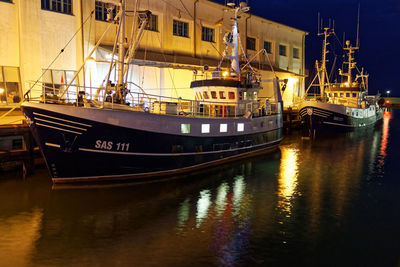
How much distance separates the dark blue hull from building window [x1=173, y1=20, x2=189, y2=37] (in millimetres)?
16372

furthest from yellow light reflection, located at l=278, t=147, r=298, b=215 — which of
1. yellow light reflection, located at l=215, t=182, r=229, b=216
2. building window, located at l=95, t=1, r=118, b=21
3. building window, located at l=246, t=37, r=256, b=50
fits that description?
building window, located at l=246, t=37, r=256, b=50

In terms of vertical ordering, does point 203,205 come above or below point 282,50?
below

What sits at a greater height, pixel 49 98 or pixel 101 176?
pixel 49 98

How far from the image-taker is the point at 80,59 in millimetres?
25297

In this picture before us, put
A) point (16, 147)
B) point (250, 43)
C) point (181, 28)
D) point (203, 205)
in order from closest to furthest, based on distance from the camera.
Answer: point (203, 205) < point (16, 147) < point (181, 28) < point (250, 43)

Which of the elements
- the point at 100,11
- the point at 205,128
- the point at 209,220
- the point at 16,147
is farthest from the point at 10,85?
the point at 209,220

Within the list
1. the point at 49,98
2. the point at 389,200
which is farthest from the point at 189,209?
the point at 389,200

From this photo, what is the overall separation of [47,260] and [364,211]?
35.5ft

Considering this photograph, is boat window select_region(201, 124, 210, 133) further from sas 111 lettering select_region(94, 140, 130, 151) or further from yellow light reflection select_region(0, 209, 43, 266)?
yellow light reflection select_region(0, 209, 43, 266)

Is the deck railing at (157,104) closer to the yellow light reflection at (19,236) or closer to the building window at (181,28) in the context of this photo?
the yellow light reflection at (19,236)

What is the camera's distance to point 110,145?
15195 millimetres

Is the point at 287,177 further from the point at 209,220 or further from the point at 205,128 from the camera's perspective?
the point at 209,220

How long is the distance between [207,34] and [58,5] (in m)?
15.0

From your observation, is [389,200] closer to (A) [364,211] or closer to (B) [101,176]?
(A) [364,211]
